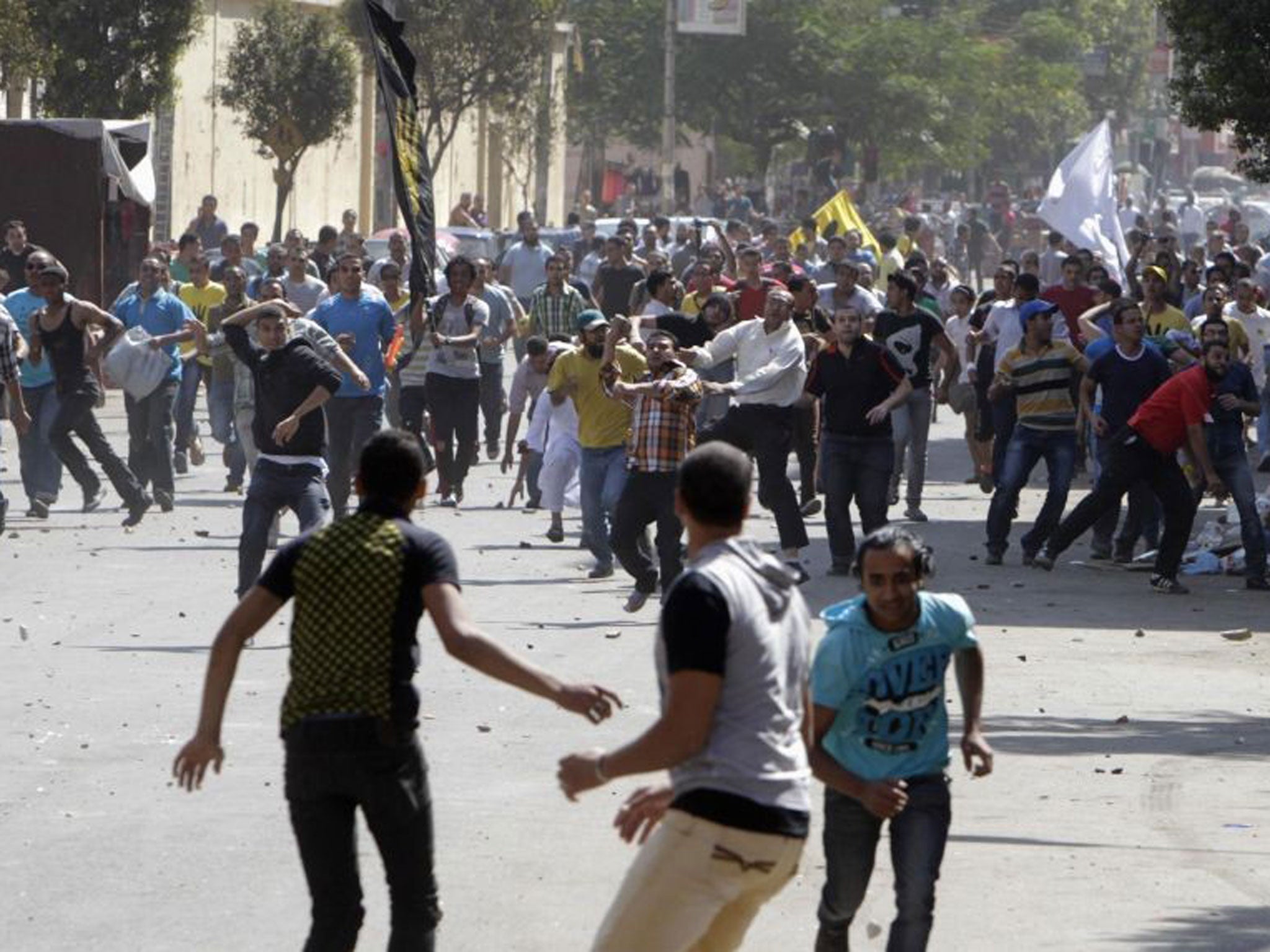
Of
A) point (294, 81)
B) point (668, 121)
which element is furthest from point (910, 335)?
point (668, 121)

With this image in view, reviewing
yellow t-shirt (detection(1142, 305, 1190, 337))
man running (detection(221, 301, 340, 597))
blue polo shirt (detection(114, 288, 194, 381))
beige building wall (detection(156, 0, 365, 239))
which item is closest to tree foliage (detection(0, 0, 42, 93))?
blue polo shirt (detection(114, 288, 194, 381))

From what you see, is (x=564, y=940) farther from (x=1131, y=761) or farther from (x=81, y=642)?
(x=81, y=642)

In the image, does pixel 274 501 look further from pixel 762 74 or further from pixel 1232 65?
pixel 762 74

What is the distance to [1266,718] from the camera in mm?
12617

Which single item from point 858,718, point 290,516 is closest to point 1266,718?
point 858,718

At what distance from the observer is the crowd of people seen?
590 centimetres

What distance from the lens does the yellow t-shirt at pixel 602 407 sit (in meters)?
16.4

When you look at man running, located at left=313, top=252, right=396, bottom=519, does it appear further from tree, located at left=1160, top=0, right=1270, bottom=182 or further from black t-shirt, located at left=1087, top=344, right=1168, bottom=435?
tree, located at left=1160, top=0, right=1270, bottom=182

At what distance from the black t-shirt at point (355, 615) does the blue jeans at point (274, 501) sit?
7.32m

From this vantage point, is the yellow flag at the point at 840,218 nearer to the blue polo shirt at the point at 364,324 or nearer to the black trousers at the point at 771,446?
the blue polo shirt at the point at 364,324

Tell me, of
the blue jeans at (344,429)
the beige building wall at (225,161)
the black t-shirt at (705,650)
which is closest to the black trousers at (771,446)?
the blue jeans at (344,429)

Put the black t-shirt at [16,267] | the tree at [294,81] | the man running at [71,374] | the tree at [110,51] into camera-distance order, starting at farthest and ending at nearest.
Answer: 1. the tree at [294,81]
2. the tree at [110,51]
3. the black t-shirt at [16,267]
4. the man running at [71,374]

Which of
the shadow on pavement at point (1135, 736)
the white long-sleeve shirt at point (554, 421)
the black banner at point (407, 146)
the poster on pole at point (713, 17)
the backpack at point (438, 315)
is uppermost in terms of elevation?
the poster on pole at point (713, 17)

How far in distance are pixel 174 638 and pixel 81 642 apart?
423 mm
